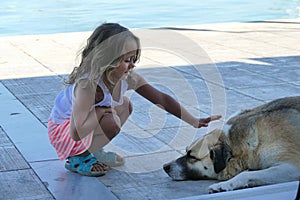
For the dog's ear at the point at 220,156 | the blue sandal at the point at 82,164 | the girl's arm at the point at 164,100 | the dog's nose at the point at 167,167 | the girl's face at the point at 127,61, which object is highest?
the girl's face at the point at 127,61

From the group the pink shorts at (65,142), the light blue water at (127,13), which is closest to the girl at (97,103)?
the pink shorts at (65,142)

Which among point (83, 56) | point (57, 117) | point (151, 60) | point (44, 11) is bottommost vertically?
point (44, 11)

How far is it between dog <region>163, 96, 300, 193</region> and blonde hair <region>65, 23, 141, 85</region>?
821 millimetres

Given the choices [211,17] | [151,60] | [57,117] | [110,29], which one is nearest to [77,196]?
[57,117]

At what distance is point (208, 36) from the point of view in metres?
11.7

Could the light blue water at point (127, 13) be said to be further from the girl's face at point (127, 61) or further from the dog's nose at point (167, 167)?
the dog's nose at point (167, 167)

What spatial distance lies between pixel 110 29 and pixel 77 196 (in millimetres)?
1247

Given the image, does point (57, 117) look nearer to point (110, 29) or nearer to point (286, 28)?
point (110, 29)

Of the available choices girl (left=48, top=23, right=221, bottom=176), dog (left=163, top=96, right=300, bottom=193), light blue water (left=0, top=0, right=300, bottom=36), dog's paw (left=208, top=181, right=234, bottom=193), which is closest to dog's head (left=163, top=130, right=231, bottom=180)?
dog (left=163, top=96, right=300, bottom=193)

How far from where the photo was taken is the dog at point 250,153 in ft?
14.9

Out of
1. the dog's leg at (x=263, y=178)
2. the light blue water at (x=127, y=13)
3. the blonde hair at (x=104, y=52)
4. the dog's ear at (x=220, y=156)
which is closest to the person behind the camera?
the dog's leg at (x=263, y=178)

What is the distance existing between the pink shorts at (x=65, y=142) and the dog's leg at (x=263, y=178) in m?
1.08

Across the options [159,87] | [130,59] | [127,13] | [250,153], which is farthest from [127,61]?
[127,13]

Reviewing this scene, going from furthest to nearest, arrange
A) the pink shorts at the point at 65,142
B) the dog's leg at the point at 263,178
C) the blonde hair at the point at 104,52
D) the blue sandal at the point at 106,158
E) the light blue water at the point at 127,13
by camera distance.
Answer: the light blue water at the point at 127,13
the blue sandal at the point at 106,158
the pink shorts at the point at 65,142
the blonde hair at the point at 104,52
the dog's leg at the point at 263,178
